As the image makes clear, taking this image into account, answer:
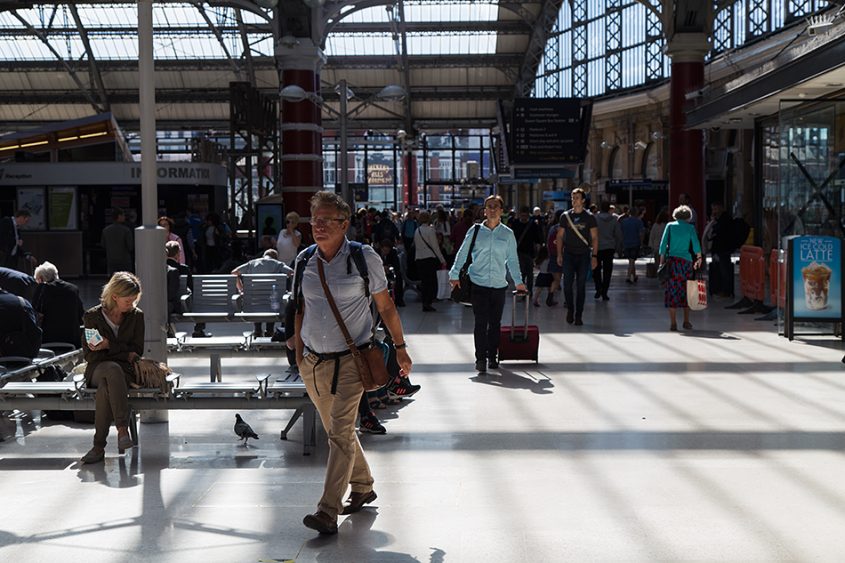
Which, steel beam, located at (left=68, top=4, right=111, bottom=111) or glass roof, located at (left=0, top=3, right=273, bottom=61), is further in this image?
glass roof, located at (left=0, top=3, right=273, bottom=61)

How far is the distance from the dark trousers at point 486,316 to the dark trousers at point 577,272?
4.02 meters

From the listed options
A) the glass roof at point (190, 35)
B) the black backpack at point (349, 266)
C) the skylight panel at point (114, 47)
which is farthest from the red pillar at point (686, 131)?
the skylight panel at point (114, 47)

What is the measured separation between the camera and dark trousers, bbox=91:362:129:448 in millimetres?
7543

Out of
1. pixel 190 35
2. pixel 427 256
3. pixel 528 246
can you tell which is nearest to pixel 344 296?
pixel 427 256

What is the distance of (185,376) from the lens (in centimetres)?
1111

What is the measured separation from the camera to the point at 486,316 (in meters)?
11.2

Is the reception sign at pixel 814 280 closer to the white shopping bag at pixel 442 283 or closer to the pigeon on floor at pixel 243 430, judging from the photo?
the white shopping bag at pixel 442 283

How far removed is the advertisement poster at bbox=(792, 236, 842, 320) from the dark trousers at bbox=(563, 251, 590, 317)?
8.62 feet

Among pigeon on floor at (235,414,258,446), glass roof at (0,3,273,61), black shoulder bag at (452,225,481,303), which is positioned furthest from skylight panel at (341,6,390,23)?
pigeon on floor at (235,414,258,446)

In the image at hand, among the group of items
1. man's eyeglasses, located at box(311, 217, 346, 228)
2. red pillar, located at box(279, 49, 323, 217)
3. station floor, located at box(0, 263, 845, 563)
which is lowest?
station floor, located at box(0, 263, 845, 563)

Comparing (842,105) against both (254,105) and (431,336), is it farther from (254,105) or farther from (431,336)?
(254,105)

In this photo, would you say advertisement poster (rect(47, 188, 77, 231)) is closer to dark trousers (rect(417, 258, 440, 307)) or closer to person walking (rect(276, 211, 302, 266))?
dark trousers (rect(417, 258, 440, 307))

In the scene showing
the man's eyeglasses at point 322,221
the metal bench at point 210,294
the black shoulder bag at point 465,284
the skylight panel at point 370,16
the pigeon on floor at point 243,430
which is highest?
the skylight panel at point 370,16

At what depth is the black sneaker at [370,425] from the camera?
27.1ft
